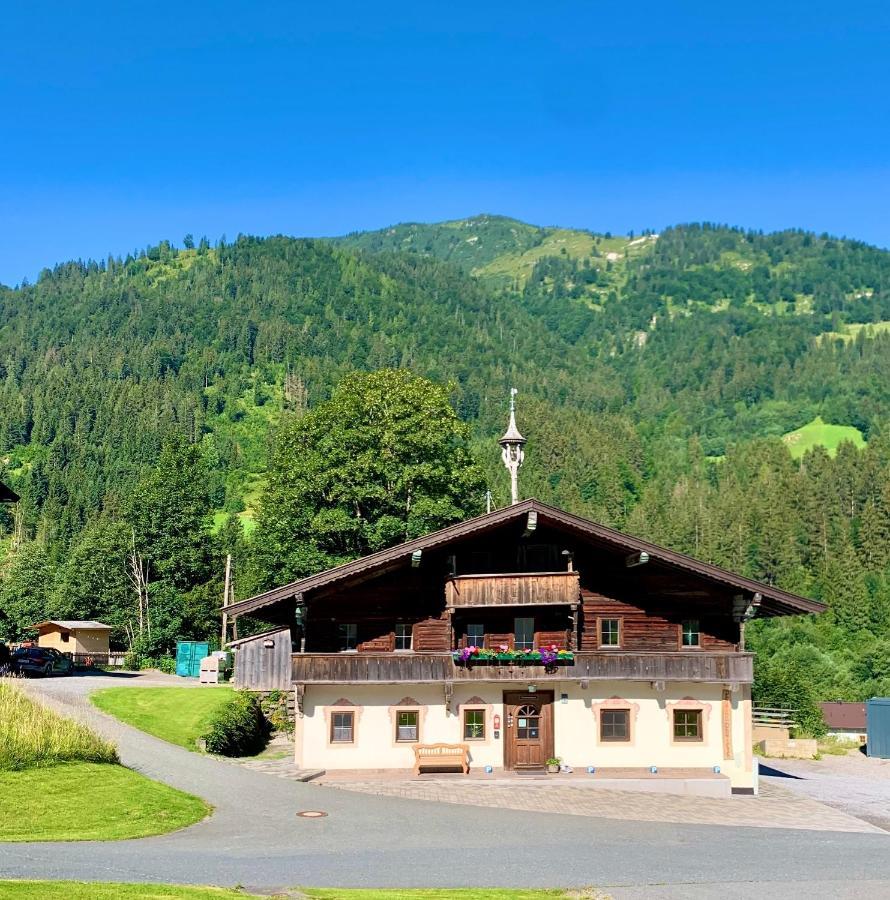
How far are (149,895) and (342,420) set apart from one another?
121ft

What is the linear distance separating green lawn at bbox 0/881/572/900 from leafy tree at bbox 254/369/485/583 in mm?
31328

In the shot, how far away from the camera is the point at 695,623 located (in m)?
33.6

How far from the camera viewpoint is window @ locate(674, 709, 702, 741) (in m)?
32.9

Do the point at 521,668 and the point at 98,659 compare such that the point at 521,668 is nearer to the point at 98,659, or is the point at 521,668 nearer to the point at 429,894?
the point at 429,894

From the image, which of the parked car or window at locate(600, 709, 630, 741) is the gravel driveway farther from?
the parked car

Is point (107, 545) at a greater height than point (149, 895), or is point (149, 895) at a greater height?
point (107, 545)

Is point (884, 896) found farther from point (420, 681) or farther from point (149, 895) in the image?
point (420, 681)

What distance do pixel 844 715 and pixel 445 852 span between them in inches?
1901

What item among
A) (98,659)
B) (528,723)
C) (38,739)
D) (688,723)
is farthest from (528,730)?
(98,659)

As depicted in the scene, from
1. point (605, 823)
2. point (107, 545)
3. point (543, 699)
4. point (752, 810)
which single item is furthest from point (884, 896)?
point (107, 545)

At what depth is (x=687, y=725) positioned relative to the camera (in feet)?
108

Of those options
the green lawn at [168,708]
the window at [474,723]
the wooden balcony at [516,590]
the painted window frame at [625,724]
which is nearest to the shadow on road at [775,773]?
the painted window frame at [625,724]

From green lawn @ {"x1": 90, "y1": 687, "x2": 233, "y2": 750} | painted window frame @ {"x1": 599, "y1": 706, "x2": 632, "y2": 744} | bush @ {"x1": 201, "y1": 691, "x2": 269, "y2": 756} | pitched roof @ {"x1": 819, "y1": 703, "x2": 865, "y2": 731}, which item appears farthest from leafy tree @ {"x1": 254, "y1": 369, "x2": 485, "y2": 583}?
pitched roof @ {"x1": 819, "y1": 703, "x2": 865, "y2": 731}

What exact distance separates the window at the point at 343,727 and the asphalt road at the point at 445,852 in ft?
14.3
